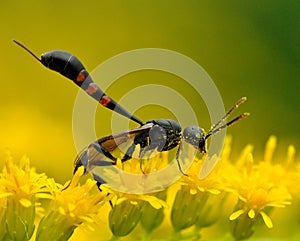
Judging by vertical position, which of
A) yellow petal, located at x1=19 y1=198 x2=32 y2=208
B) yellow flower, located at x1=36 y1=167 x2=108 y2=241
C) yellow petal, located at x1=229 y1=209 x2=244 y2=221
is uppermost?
yellow petal, located at x1=229 y1=209 x2=244 y2=221

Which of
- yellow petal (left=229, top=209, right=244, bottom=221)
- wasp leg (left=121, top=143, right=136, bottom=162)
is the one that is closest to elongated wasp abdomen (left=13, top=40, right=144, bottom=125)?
wasp leg (left=121, top=143, right=136, bottom=162)

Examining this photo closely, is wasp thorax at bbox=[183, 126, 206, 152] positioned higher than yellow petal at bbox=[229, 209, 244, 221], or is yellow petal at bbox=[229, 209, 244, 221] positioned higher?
wasp thorax at bbox=[183, 126, 206, 152]

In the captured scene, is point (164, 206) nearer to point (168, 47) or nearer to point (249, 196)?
point (249, 196)

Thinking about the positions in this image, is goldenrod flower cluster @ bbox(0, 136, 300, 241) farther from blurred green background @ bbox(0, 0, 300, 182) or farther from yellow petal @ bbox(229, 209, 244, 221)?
blurred green background @ bbox(0, 0, 300, 182)

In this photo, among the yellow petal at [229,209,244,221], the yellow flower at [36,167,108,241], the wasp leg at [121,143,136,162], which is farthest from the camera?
the yellow petal at [229,209,244,221]

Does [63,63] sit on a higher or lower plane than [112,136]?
higher

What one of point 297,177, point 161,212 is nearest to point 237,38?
point 297,177

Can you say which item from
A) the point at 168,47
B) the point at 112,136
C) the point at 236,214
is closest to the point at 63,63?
the point at 112,136
